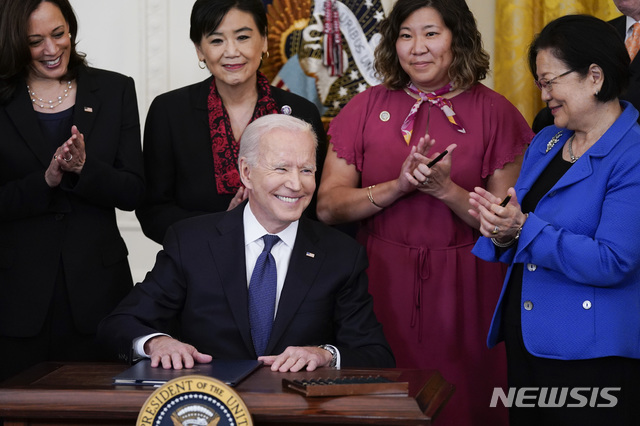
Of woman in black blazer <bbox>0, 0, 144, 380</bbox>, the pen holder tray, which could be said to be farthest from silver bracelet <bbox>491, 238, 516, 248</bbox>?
woman in black blazer <bbox>0, 0, 144, 380</bbox>

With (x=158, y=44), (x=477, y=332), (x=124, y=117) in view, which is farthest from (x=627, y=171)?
(x=158, y=44)

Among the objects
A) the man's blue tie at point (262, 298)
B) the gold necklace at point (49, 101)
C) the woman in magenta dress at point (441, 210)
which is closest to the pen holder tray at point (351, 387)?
the man's blue tie at point (262, 298)

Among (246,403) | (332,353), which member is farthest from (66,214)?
(246,403)

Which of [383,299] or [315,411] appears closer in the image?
[315,411]

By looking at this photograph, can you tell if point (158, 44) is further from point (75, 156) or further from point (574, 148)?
point (574, 148)

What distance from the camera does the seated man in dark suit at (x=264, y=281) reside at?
2.41 meters

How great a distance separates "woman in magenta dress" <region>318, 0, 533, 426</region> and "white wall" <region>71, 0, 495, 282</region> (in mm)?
1906

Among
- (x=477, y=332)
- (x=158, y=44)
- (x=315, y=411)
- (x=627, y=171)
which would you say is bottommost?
(x=477, y=332)

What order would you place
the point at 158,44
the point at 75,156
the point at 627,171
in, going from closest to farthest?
the point at 627,171
the point at 75,156
the point at 158,44

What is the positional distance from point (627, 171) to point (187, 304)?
1.22m

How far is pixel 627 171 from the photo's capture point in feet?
7.60

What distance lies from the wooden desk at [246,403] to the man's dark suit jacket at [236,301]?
420mm

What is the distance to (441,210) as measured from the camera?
2994 mm

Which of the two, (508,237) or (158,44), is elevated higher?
(158,44)
